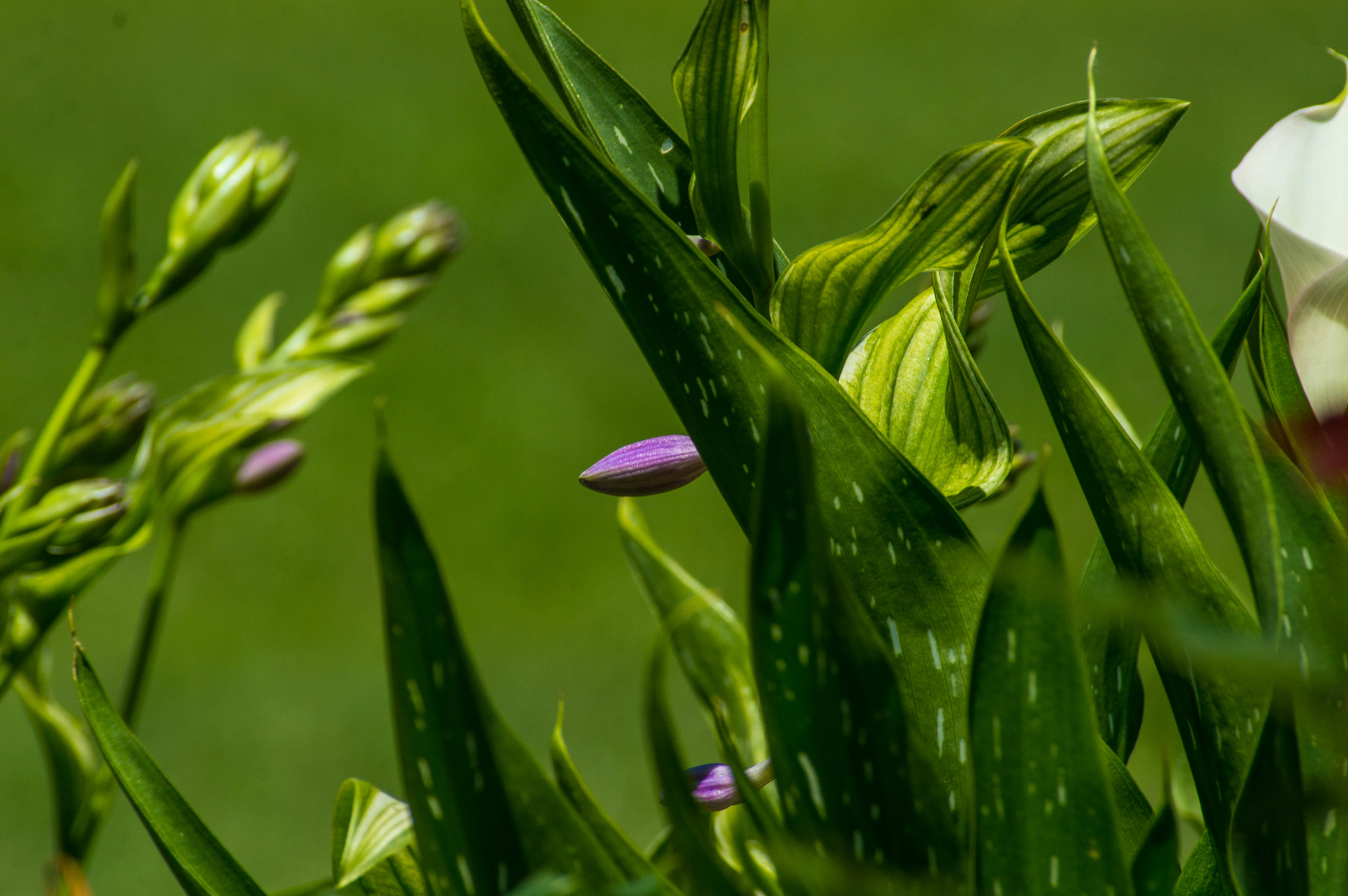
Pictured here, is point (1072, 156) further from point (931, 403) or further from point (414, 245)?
point (414, 245)

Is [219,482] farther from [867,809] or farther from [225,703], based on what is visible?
[225,703]

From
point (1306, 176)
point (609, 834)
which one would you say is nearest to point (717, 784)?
point (609, 834)

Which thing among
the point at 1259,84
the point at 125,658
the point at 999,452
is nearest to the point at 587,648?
the point at 125,658

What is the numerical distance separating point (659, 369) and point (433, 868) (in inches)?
3.1

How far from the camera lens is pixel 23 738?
49.6 inches

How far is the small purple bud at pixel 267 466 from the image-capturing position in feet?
1.12

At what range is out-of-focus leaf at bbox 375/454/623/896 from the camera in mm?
131

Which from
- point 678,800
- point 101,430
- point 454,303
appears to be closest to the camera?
point 678,800

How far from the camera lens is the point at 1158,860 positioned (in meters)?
0.14

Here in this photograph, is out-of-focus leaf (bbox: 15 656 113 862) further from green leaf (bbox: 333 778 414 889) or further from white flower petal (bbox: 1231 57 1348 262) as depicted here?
white flower petal (bbox: 1231 57 1348 262)

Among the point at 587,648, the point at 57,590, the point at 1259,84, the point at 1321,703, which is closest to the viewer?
the point at 1321,703

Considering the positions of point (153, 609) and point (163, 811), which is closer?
point (163, 811)

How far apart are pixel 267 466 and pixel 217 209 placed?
0.08 m

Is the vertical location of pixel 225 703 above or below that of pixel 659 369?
below
